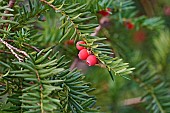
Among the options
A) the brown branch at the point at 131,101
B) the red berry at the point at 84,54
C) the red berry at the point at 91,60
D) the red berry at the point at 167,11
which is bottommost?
the brown branch at the point at 131,101

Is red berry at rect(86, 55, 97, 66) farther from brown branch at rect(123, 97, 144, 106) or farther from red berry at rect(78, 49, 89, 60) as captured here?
brown branch at rect(123, 97, 144, 106)

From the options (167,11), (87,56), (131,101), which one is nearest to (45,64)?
(87,56)

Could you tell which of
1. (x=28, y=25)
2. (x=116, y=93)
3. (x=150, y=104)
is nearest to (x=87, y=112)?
(x=28, y=25)

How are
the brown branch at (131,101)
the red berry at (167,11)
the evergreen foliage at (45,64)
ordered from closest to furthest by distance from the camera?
the evergreen foliage at (45,64), the brown branch at (131,101), the red berry at (167,11)

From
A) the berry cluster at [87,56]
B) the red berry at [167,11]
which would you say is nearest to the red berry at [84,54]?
the berry cluster at [87,56]

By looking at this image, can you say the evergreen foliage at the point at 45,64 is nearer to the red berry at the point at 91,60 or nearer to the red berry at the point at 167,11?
the red berry at the point at 91,60

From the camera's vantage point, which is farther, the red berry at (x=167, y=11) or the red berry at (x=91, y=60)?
the red berry at (x=167, y=11)

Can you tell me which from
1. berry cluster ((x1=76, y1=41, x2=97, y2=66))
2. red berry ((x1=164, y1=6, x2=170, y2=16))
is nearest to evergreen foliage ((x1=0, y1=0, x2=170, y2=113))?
berry cluster ((x1=76, y1=41, x2=97, y2=66))

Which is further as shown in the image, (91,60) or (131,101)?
(131,101)

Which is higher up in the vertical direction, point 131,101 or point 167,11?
point 167,11

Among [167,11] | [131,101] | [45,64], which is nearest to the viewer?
[45,64]

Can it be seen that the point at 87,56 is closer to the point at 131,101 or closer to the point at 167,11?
the point at 131,101
